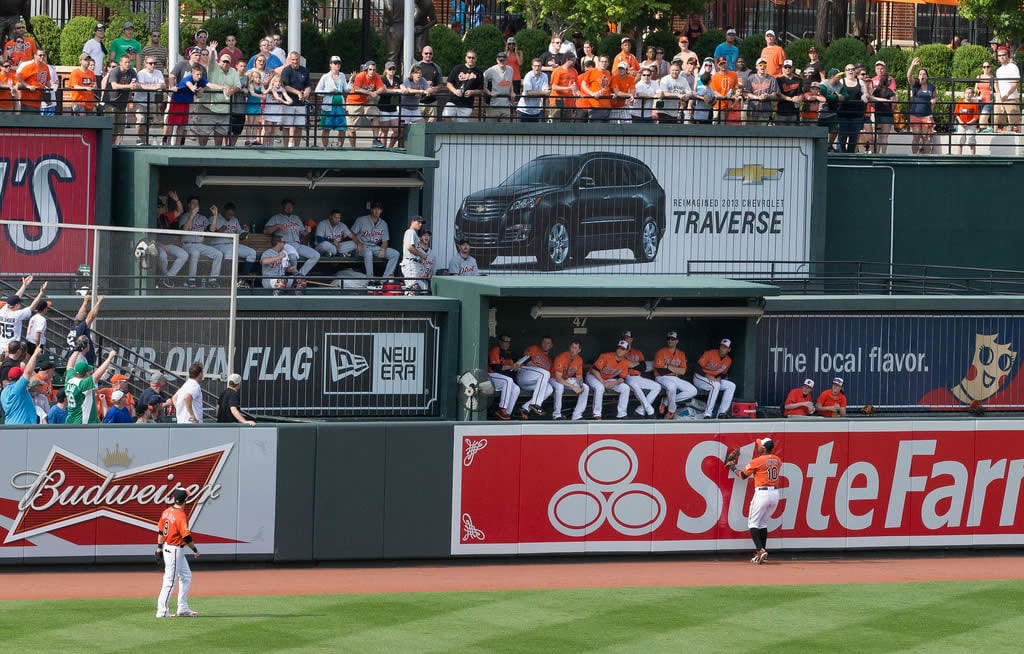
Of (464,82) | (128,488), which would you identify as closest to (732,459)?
(128,488)

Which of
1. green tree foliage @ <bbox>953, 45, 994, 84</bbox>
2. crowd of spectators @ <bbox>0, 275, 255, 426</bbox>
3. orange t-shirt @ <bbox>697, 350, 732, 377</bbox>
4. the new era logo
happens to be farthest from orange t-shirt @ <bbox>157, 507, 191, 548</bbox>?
green tree foliage @ <bbox>953, 45, 994, 84</bbox>

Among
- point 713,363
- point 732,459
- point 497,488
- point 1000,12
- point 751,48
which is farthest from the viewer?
point 751,48

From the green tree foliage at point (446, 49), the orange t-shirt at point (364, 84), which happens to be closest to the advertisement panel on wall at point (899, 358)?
the orange t-shirt at point (364, 84)

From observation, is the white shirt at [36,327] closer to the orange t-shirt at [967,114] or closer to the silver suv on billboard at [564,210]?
the silver suv on billboard at [564,210]

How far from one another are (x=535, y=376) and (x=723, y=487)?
14.6 feet

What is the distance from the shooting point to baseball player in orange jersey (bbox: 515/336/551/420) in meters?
25.4

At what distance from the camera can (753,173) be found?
102 ft

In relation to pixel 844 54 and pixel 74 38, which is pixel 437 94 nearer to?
pixel 74 38

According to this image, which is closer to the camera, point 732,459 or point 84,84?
point 732,459

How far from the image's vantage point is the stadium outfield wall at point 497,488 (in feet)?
65.1

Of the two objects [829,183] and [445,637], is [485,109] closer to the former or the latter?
[829,183]

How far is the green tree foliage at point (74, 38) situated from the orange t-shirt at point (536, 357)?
634 inches

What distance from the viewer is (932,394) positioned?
28.0 m

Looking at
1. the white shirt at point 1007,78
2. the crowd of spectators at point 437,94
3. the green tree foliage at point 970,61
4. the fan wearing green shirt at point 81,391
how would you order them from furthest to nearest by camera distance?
the green tree foliage at point 970,61
the white shirt at point 1007,78
the crowd of spectators at point 437,94
the fan wearing green shirt at point 81,391
